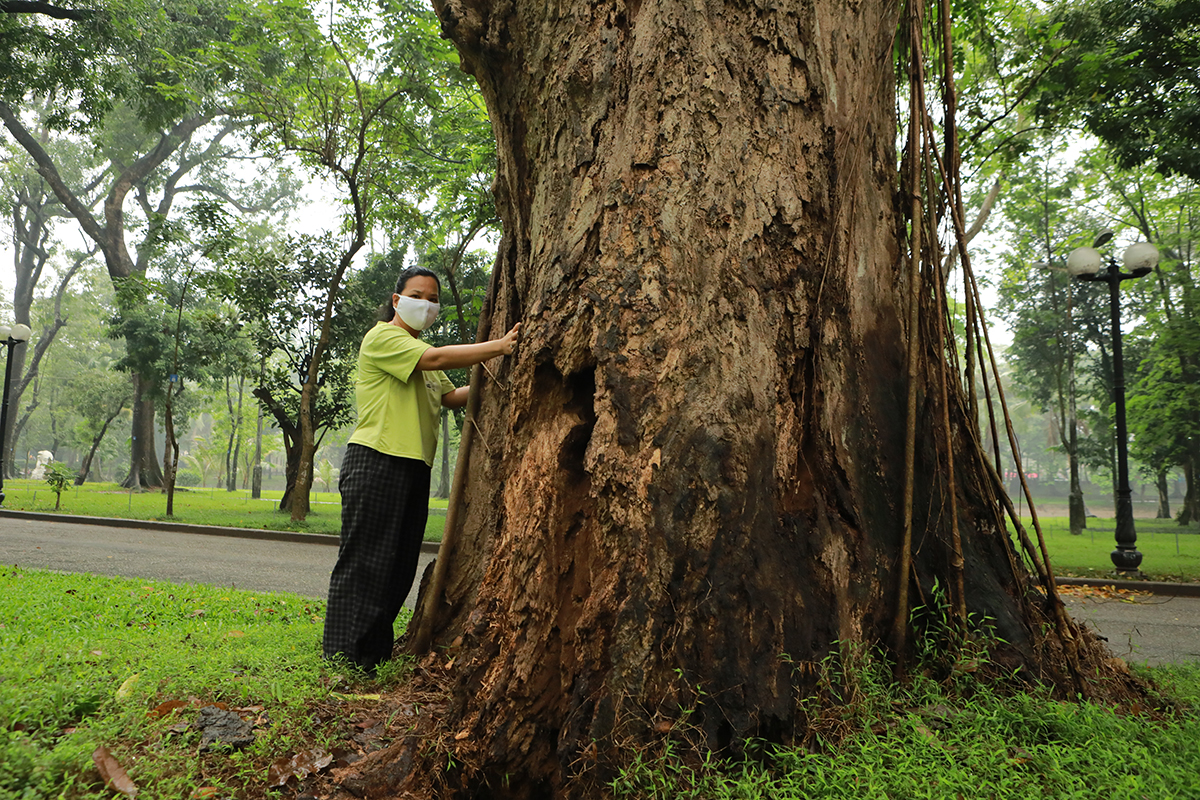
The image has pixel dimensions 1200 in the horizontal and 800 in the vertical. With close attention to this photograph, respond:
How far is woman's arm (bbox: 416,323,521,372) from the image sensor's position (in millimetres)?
2986

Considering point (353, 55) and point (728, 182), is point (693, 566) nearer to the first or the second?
point (728, 182)

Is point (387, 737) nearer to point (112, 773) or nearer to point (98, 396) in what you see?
point (112, 773)

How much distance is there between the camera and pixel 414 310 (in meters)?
3.60

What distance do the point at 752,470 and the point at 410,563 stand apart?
2.00 metres

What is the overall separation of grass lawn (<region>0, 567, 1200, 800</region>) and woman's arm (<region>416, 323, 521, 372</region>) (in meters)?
1.43

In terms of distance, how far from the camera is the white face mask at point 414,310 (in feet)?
11.8

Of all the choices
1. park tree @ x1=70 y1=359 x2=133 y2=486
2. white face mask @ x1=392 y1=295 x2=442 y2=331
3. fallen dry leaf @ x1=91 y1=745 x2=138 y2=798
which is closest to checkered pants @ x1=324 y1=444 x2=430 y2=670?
white face mask @ x1=392 y1=295 x2=442 y2=331

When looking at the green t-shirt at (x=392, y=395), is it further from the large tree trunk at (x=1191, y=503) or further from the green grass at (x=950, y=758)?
the large tree trunk at (x=1191, y=503)

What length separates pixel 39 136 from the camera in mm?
42812

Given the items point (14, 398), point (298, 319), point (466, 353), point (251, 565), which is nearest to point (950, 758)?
point (466, 353)

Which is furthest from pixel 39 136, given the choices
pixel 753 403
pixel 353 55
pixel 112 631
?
pixel 753 403

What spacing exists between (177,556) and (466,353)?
7.80 m

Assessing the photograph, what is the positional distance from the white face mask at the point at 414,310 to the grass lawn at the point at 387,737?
1.68 meters

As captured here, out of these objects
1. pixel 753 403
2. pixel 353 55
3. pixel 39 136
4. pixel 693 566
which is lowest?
pixel 693 566
